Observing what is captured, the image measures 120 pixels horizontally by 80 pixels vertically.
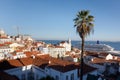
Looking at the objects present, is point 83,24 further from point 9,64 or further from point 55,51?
point 55,51

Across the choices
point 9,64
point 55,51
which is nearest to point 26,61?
point 9,64

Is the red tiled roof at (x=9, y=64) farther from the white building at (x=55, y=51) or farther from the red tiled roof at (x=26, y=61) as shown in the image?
the white building at (x=55, y=51)

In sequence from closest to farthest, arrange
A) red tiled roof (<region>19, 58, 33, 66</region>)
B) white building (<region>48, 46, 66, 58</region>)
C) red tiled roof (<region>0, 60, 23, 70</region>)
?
red tiled roof (<region>0, 60, 23, 70</region>) < red tiled roof (<region>19, 58, 33, 66</region>) < white building (<region>48, 46, 66, 58</region>)

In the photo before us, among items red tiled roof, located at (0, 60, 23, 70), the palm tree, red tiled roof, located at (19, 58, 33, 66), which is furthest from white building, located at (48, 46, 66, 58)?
the palm tree

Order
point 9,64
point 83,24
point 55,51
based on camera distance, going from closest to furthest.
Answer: point 83,24
point 9,64
point 55,51

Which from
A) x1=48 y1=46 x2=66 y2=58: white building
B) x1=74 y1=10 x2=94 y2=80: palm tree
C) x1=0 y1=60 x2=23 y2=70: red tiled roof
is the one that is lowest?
x1=48 y1=46 x2=66 y2=58: white building

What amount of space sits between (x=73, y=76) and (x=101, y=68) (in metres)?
18.2

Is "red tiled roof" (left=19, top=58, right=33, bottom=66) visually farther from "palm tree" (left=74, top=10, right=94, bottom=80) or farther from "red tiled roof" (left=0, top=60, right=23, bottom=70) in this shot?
"palm tree" (left=74, top=10, right=94, bottom=80)

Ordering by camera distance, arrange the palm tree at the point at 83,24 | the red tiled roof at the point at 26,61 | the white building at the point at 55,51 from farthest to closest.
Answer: the white building at the point at 55,51 → the red tiled roof at the point at 26,61 → the palm tree at the point at 83,24

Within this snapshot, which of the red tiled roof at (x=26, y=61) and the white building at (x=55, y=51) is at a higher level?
the red tiled roof at (x=26, y=61)

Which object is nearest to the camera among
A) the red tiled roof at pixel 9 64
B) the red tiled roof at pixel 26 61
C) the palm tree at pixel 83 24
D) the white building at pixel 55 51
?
the palm tree at pixel 83 24

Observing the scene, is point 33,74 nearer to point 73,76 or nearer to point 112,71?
point 73,76

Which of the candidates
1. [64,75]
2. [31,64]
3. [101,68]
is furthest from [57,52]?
[64,75]

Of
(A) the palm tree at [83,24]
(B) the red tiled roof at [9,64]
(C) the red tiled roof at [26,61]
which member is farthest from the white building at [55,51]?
(A) the palm tree at [83,24]
